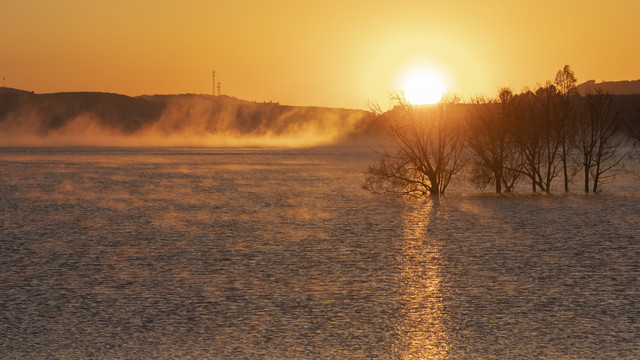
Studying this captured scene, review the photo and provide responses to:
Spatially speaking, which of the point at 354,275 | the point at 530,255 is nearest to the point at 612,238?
the point at 530,255

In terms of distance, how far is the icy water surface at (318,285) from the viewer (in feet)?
26.7

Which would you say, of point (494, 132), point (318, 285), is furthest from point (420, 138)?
point (318, 285)

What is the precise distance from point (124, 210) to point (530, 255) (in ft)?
47.5

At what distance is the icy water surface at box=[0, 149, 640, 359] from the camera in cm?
814

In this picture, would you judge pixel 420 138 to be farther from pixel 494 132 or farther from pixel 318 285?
pixel 318 285

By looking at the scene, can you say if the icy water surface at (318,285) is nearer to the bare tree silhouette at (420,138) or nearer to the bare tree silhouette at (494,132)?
the bare tree silhouette at (420,138)

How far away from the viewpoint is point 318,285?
453 inches

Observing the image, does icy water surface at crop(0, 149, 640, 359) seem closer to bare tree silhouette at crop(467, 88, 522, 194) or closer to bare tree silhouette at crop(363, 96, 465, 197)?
bare tree silhouette at crop(363, 96, 465, 197)

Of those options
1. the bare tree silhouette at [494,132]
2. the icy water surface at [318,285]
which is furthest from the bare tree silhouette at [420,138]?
the icy water surface at [318,285]

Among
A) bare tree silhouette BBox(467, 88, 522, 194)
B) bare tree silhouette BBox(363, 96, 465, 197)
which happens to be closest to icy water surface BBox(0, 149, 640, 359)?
bare tree silhouette BBox(363, 96, 465, 197)

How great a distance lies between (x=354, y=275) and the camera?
12375 millimetres

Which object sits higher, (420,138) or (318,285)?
(420,138)

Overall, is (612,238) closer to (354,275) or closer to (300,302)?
(354,275)

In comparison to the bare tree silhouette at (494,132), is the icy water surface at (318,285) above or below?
below
